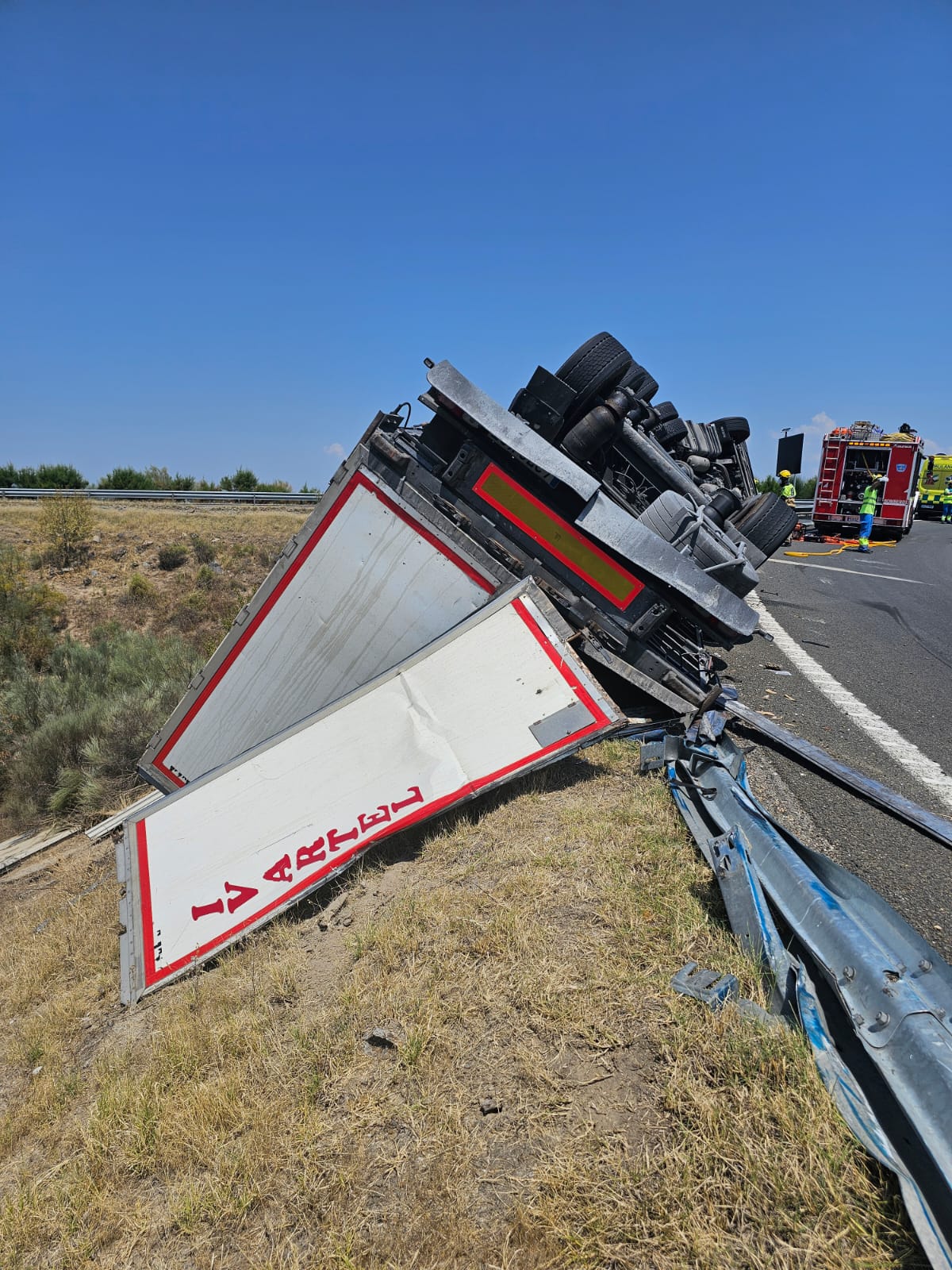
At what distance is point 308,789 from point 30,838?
179 inches

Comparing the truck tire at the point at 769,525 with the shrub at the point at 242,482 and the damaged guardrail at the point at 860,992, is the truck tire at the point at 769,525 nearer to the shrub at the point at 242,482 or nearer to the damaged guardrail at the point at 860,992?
the damaged guardrail at the point at 860,992

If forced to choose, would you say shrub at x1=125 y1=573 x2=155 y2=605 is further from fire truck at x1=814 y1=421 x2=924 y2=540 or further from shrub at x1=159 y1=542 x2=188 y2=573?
fire truck at x1=814 y1=421 x2=924 y2=540

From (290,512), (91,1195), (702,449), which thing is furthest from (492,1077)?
(290,512)

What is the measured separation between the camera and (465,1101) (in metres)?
1.91

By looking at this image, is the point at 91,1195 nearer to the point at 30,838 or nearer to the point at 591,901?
the point at 591,901

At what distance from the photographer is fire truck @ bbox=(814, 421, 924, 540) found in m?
16.1

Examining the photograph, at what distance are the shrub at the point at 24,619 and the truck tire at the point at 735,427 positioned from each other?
959cm

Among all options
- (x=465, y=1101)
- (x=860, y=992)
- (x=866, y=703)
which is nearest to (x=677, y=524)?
(x=866, y=703)

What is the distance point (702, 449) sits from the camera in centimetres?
662

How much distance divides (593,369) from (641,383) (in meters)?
1.63

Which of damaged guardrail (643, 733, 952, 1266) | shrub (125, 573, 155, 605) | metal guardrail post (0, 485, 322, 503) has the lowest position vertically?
damaged guardrail (643, 733, 952, 1266)

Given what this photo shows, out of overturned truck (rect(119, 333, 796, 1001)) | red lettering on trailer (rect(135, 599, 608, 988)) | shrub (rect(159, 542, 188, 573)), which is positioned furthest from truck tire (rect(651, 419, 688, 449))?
shrub (rect(159, 542, 188, 573))

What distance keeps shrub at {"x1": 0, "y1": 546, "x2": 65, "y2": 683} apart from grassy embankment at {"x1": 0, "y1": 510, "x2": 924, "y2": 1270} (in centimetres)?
915

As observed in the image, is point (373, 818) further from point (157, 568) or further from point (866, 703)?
point (157, 568)
